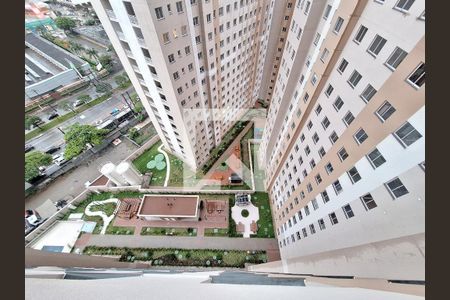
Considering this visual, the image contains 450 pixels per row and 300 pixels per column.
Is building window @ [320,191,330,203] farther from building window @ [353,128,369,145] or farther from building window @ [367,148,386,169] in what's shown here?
building window @ [353,128,369,145]

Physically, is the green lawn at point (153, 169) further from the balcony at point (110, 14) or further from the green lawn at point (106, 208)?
the balcony at point (110, 14)

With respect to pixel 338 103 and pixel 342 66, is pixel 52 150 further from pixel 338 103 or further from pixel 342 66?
pixel 342 66

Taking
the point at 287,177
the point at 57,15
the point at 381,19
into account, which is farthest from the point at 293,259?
the point at 57,15

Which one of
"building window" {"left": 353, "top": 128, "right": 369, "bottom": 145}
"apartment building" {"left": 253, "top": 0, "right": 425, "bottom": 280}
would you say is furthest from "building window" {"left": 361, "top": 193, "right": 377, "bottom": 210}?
"building window" {"left": 353, "top": 128, "right": 369, "bottom": 145}

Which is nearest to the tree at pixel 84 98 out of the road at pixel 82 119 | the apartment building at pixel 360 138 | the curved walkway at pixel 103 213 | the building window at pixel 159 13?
the road at pixel 82 119

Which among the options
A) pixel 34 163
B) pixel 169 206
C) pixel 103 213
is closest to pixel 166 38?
pixel 169 206

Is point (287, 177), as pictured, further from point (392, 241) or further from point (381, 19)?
point (381, 19)
